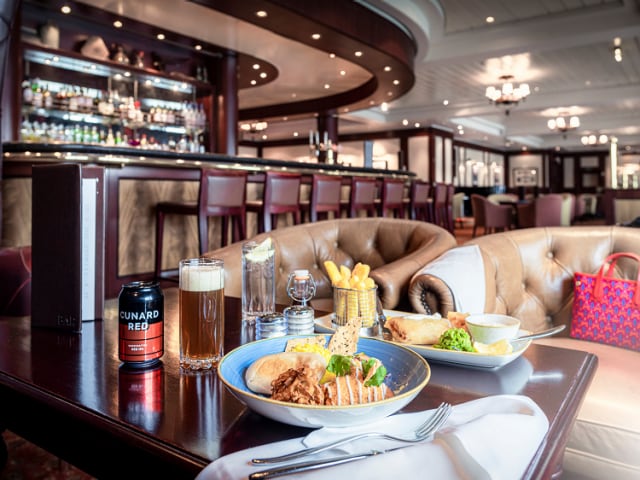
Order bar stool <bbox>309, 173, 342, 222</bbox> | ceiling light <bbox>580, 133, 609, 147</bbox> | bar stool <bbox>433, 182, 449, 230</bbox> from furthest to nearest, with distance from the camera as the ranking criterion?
ceiling light <bbox>580, 133, 609, 147</bbox>
bar stool <bbox>433, 182, 449, 230</bbox>
bar stool <bbox>309, 173, 342, 222</bbox>

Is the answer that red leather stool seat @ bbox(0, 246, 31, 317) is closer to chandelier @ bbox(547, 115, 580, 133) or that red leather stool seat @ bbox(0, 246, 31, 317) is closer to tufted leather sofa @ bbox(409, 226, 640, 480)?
tufted leather sofa @ bbox(409, 226, 640, 480)

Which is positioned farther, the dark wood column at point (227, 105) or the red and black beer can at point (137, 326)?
the dark wood column at point (227, 105)

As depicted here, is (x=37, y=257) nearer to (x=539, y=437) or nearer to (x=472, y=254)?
(x=539, y=437)

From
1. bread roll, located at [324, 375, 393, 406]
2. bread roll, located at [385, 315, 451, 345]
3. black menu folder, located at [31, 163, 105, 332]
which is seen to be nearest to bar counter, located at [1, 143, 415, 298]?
black menu folder, located at [31, 163, 105, 332]

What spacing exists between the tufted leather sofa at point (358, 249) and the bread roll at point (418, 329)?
783mm

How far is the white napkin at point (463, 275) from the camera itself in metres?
1.74

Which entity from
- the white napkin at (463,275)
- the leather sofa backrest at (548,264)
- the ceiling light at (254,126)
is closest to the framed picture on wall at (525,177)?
the ceiling light at (254,126)

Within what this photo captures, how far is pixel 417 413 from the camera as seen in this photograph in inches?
28.6

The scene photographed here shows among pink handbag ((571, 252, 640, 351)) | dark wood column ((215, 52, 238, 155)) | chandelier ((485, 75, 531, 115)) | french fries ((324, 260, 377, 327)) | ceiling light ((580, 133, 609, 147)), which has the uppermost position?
ceiling light ((580, 133, 609, 147))

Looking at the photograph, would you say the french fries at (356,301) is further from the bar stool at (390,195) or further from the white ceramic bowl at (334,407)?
the bar stool at (390,195)

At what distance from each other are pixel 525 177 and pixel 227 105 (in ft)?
56.0

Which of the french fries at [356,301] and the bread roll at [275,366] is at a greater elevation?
the french fries at [356,301]

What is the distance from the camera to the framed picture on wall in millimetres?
21375

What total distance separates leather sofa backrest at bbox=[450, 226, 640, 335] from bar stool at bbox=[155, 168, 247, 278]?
2129 millimetres
